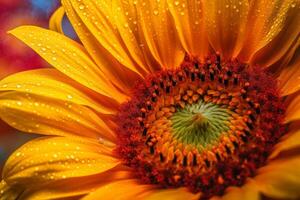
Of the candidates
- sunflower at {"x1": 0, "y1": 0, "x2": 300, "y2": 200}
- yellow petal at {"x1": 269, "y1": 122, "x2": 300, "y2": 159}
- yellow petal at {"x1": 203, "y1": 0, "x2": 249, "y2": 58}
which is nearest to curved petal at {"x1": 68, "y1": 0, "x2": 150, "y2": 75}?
sunflower at {"x1": 0, "y1": 0, "x2": 300, "y2": 200}

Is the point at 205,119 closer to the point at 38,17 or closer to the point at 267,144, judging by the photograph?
the point at 267,144

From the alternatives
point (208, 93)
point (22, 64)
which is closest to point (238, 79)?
point (208, 93)

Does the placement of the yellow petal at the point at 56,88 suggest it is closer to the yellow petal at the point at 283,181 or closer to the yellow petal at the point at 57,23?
the yellow petal at the point at 57,23

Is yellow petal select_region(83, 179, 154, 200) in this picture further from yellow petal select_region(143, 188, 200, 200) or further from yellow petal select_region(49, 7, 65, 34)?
yellow petal select_region(49, 7, 65, 34)

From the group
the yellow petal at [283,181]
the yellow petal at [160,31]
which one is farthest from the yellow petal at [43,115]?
the yellow petal at [283,181]

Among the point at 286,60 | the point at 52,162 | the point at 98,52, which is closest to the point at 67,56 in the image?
the point at 98,52

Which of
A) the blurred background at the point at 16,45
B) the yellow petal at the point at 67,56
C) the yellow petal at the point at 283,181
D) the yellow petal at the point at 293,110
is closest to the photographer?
the yellow petal at the point at 283,181
